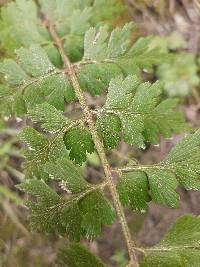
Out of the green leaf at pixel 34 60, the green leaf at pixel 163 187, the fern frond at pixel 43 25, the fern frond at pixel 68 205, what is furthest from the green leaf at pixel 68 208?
the fern frond at pixel 43 25

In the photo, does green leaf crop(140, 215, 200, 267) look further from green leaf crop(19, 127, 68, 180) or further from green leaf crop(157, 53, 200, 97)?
green leaf crop(157, 53, 200, 97)

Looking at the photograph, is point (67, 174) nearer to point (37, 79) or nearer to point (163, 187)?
point (163, 187)

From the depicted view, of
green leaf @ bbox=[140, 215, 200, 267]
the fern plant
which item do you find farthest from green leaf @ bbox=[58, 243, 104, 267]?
green leaf @ bbox=[140, 215, 200, 267]

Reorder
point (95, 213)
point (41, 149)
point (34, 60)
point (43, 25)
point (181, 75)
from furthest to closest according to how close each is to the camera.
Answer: point (181, 75) → point (43, 25) → point (34, 60) → point (41, 149) → point (95, 213)

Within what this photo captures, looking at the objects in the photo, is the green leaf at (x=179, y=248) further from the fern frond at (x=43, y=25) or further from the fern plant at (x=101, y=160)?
the fern frond at (x=43, y=25)

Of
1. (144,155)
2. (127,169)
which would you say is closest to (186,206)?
(144,155)

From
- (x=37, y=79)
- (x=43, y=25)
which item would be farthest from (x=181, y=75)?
(x=37, y=79)

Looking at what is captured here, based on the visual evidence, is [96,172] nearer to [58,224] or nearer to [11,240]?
[11,240]
